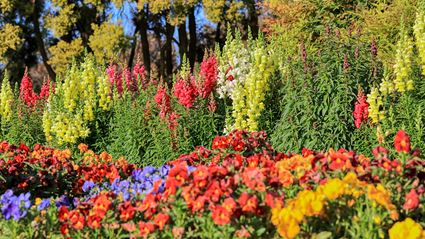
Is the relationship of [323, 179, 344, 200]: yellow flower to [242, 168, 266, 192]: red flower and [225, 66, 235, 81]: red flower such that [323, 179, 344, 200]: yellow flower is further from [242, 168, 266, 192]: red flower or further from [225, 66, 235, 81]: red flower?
[225, 66, 235, 81]: red flower

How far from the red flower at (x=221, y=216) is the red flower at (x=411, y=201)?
3.36 feet

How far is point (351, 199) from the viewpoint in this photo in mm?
3840

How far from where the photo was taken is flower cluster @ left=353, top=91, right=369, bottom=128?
6.99m

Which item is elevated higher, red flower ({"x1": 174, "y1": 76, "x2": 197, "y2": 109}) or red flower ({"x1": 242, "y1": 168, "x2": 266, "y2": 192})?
red flower ({"x1": 174, "y1": 76, "x2": 197, "y2": 109})

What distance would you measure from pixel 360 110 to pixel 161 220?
3.79 m

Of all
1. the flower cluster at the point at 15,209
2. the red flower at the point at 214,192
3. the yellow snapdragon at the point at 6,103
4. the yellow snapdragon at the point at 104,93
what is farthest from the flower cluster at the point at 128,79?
the red flower at the point at 214,192

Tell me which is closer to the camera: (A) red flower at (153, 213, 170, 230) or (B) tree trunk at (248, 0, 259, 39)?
(A) red flower at (153, 213, 170, 230)

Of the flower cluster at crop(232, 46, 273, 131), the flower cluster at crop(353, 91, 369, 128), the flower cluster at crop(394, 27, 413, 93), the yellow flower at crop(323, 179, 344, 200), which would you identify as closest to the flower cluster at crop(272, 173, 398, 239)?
the yellow flower at crop(323, 179, 344, 200)

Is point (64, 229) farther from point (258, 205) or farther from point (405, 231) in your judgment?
point (405, 231)

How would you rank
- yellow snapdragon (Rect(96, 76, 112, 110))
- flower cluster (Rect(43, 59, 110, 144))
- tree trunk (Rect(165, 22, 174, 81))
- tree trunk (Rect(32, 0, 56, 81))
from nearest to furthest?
flower cluster (Rect(43, 59, 110, 144))
yellow snapdragon (Rect(96, 76, 112, 110))
tree trunk (Rect(165, 22, 174, 81))
tree trunk (Rect(32, 0, 56, 81))

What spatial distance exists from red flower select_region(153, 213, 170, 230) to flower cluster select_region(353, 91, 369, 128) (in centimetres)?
372

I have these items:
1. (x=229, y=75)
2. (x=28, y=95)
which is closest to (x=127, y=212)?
(x=229, y=75)

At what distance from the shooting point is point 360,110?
276 inches

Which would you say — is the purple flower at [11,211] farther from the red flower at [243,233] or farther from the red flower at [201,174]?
the red flower at [243,233]
